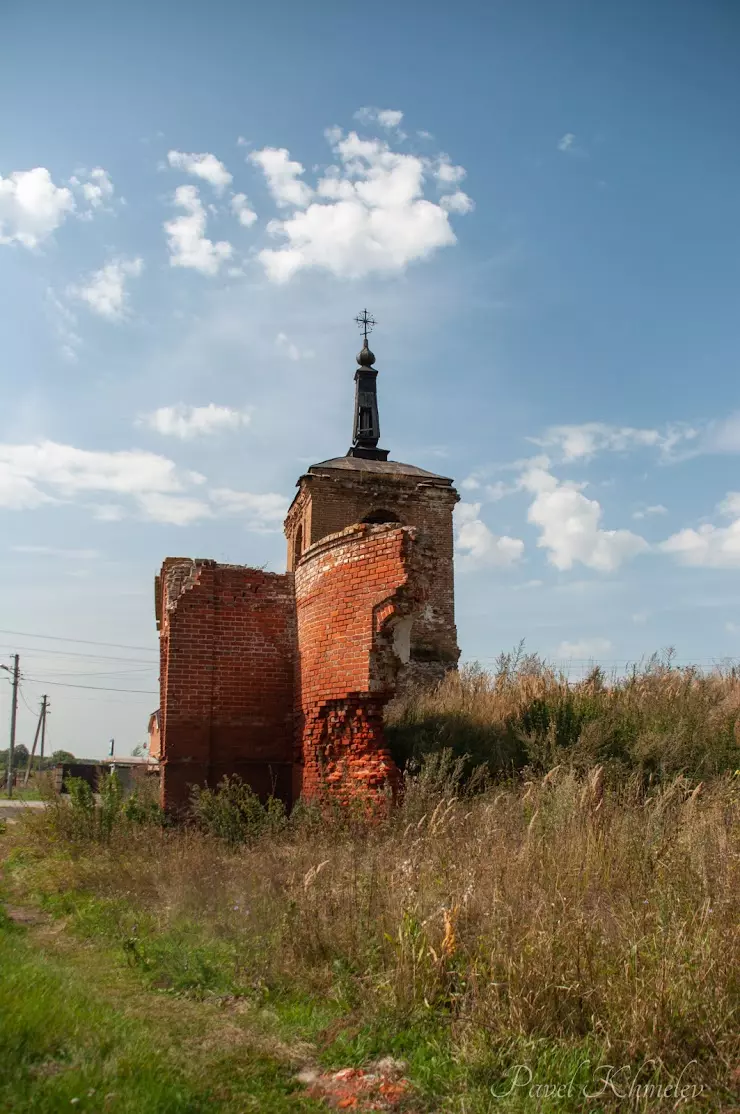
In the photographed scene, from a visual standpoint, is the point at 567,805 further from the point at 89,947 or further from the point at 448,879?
the point at 89,947

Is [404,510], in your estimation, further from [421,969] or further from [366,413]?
[421,969]

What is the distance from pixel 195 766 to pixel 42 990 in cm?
594

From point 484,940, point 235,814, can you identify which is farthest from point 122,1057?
point 235,814

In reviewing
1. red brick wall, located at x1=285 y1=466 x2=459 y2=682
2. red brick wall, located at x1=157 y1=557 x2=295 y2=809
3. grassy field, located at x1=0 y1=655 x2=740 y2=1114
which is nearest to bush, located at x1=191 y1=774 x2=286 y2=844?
red brick wall, located at x1=157 y1=557 x2=295 y2=809

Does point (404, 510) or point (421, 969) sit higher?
point (404, 510)

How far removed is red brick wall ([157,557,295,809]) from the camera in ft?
33.7

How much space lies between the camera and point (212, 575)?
10.8m

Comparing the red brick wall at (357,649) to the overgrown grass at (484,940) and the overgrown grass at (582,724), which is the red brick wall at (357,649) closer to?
the overgrown grass at (582,724)

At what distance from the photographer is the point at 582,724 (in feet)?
31.3

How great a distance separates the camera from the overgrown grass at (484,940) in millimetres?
3451

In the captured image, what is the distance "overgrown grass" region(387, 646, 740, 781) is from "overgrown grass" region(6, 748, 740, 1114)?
1.79 metres

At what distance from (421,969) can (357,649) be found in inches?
194

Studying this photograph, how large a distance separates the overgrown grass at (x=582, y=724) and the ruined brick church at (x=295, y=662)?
983 millimetres

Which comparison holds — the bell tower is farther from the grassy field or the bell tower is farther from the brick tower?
the grassy field
